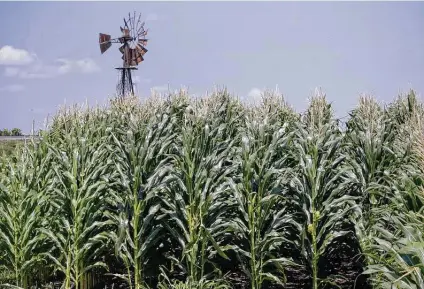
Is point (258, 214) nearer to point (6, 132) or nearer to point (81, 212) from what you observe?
point (81, 212)

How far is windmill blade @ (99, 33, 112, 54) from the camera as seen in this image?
39.3 metres

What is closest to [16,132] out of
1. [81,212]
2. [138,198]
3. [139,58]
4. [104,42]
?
[104,42]

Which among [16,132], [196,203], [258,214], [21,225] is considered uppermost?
[16,132]

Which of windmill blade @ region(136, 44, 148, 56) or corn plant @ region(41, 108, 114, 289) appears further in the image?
windmill blade @ region(136, 44, 148, 56)

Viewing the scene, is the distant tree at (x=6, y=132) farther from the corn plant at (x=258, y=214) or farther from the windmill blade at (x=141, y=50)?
the corn plant at (x=258, y=214)

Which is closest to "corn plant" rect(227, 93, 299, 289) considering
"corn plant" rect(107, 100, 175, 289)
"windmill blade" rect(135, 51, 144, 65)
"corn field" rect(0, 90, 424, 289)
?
"corn field" rect(0, 90, 424, 289)

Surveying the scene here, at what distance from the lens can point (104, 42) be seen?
3931cm

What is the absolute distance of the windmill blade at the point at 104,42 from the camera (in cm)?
3931

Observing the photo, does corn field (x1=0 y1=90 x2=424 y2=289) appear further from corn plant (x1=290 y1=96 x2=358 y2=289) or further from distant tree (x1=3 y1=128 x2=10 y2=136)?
distant tree (x1=3 y1=128 x2=10 y2=136)

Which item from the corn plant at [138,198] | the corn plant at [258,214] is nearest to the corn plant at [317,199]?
the corn plant at [258,214]

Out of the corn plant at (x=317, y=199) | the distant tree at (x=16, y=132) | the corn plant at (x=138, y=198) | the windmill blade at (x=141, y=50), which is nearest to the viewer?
the corn plant at (x=138, y=198)

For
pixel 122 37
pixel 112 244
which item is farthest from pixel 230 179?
pixel 122 37

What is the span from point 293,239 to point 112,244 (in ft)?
7.29

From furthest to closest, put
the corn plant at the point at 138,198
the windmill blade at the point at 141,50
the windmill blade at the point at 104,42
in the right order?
1. the windmill blade at the point at 104,42
2. the windmill blade at the point at 141,50
3. the corn plant at the point at 138,198
